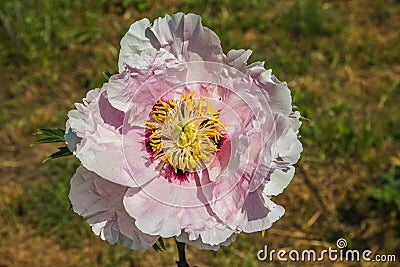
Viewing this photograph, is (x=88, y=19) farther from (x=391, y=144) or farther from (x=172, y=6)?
(x=391, y=144)

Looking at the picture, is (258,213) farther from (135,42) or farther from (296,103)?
(296,103)

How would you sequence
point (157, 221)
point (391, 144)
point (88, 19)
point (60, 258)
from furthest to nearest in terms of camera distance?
1. point (88, 19)
2. point (391, 144)
3. point (60, 258)
4. point (157, 221)

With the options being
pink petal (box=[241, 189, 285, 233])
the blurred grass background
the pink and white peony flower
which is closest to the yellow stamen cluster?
the pink and white peony flower

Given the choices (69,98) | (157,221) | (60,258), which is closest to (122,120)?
(157,221)

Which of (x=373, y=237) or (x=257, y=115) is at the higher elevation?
(x=257, y=115)

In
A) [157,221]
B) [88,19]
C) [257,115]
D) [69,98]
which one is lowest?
[69,98]

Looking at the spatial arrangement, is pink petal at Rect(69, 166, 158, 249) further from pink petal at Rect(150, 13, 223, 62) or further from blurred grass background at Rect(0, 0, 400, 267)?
blurred grass background at Rect(0, 0, 400, 267)
